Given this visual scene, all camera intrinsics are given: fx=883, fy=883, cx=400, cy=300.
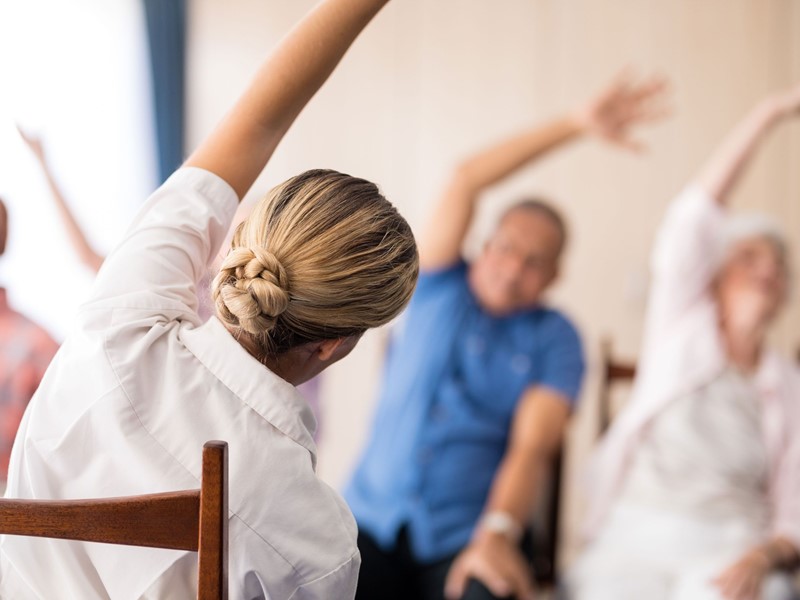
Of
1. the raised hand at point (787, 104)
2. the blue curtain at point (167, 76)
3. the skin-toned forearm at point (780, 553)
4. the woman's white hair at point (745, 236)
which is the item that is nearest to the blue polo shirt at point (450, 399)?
the woman's white hair at point (745, 236)

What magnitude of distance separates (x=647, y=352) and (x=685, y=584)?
49 centimetres

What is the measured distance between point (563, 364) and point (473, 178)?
0.44 m

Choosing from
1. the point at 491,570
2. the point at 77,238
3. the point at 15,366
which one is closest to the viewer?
the point at 77,238

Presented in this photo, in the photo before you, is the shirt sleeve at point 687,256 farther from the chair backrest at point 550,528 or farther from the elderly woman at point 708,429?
the chair backrest at point 550,528

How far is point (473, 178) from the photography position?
1.83m

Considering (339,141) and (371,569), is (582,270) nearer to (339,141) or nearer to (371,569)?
(339,141)

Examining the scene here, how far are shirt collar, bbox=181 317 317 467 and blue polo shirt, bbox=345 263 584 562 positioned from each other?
1111mm

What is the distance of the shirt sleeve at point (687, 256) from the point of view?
5.85ft

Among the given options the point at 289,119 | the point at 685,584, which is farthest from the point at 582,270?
the point at 289,119

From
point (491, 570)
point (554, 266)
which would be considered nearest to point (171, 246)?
point (491, 570)

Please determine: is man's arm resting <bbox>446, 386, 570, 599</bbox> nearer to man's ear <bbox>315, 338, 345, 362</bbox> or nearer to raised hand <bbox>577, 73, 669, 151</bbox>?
raised hand <bbox>577, 73, 669, 151</bbox>

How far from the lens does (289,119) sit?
0.79 metres

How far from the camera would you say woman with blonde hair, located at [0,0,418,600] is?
0.64 m

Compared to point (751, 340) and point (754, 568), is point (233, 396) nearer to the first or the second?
point (754, 568)
